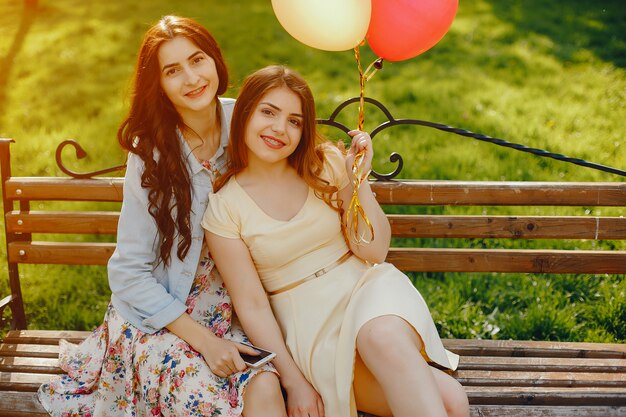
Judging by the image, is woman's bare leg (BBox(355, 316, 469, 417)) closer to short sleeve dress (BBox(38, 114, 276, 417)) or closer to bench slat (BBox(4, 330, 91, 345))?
short sleeve dress (BBox(38, 114, 276, 417))

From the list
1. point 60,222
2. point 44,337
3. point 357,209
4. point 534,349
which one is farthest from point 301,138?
point 44,337

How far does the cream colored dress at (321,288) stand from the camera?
2.34 m

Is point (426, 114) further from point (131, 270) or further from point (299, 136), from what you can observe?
point (131, 270)

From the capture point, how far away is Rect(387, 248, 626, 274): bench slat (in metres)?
2.99

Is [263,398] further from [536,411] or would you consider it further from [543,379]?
[543,379]

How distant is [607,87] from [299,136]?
4.21m

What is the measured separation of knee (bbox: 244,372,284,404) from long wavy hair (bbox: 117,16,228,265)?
52 centimetres

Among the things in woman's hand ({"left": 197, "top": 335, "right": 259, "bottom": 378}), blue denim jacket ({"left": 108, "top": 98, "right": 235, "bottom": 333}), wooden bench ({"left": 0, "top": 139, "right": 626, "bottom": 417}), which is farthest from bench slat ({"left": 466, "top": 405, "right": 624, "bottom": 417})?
blue denim jacket ({"left": 108, "top": 98, "right": 235, "bottom": 333})

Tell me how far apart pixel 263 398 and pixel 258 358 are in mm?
129

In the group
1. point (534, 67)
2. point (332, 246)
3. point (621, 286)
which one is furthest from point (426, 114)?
point (332, 246)

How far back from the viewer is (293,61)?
21.2 ft

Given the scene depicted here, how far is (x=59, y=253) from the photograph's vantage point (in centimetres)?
309

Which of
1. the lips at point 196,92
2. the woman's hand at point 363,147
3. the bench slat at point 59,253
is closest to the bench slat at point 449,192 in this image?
the bench slat at point 59,253

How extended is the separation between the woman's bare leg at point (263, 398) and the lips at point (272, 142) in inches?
29.9
